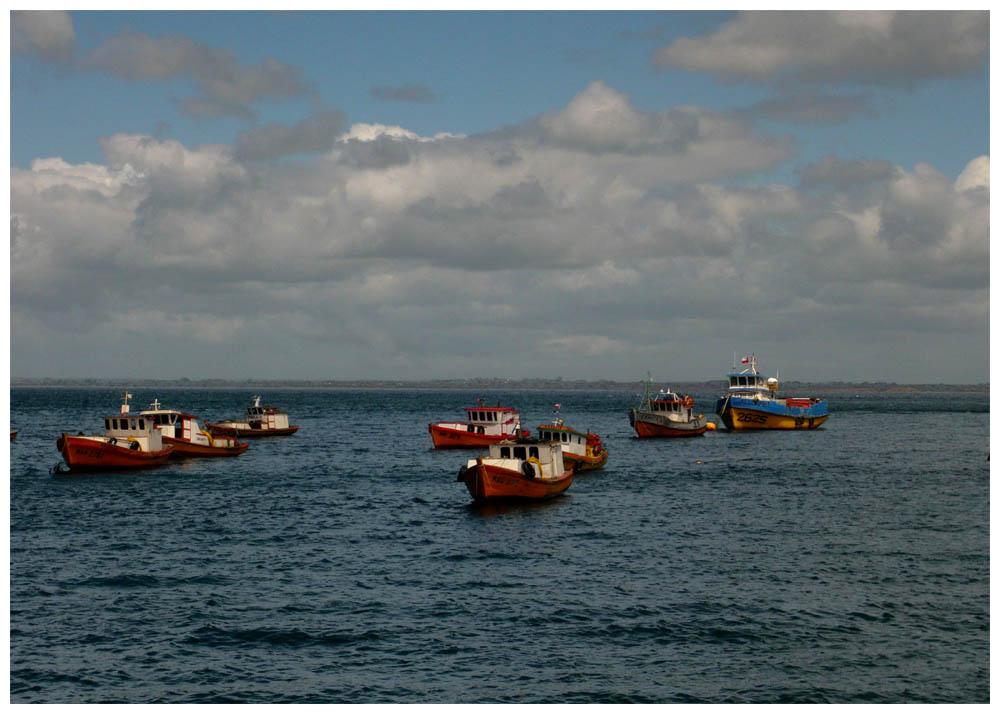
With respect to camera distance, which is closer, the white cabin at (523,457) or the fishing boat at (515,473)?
the fishing boat at (515,473)

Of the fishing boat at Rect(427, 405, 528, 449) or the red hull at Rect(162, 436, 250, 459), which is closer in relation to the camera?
the red hull at Rect(162, 436, 250, 459)

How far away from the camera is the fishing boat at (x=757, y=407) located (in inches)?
5399

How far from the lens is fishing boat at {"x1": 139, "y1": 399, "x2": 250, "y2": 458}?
93188 mm

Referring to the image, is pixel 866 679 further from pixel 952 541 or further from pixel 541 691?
pixel 952 541

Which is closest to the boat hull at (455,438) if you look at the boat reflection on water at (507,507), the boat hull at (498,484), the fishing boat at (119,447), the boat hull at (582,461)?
the boat hull at (582,461)

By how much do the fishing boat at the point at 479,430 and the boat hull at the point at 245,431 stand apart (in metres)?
32.4

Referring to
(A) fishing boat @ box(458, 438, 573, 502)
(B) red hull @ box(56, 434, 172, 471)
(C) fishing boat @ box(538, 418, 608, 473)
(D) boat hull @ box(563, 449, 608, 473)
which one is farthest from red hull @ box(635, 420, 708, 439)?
(B) red hull @ box(56, 434, 172, 471)

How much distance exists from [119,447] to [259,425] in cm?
5305

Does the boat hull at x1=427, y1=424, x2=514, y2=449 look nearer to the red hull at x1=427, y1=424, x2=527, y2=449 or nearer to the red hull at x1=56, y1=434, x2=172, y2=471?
the red hull at x1=427, y1=424, x2=527, y2=449

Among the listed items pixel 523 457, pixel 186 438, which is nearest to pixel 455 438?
pixel 186 438

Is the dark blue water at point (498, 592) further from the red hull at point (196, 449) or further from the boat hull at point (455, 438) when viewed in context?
the boat hull at point (455, 438)

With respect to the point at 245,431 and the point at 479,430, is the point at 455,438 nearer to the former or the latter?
the point at 479,430

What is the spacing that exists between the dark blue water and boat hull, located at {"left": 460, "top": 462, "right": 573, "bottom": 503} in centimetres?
128

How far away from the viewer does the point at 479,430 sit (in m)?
110
